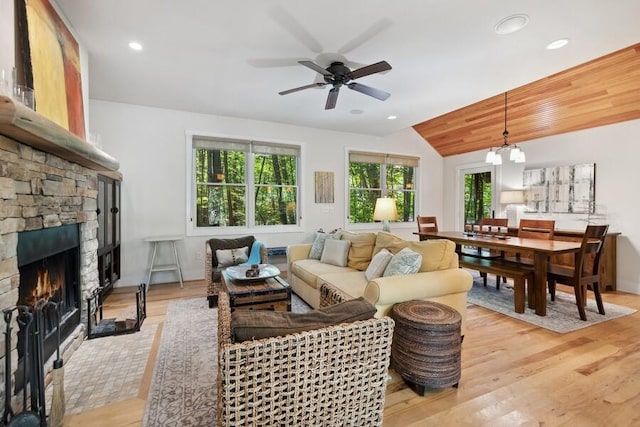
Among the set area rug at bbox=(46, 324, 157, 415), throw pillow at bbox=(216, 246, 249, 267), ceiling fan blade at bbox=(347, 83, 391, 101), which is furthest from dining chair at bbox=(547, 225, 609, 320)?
area rug at bbox=(46, 324, 157, 415)

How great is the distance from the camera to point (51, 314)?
2.30m

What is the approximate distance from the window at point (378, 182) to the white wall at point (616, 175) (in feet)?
8.32

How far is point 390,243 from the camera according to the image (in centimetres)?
315

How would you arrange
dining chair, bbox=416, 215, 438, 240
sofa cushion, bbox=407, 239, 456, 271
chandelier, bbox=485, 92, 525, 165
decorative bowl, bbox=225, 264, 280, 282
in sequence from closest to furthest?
sofa cushion, bbox=407, 239, 456, 271 → decorative bowl, bbox=225, 264, 280, 282 → chandelier, bbox=485, 92, 525, 165 → dining chair, bbox=416, 215, 438, 240

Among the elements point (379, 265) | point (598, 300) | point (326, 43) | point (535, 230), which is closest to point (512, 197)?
point (535, 230)

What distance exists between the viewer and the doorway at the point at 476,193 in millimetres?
6074

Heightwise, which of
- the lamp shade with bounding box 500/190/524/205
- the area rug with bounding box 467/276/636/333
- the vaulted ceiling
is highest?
the vaulted ceiling

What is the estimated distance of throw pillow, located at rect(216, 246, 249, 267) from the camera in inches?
152

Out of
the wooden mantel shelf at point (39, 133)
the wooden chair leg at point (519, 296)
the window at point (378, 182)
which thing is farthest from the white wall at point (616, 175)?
the wooden mantel shelf at point (39, 133)

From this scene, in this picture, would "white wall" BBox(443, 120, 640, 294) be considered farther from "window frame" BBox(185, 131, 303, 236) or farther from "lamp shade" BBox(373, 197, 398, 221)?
"window frame" BBox(185, 131, 303, 236)

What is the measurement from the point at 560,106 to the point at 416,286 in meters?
4.06

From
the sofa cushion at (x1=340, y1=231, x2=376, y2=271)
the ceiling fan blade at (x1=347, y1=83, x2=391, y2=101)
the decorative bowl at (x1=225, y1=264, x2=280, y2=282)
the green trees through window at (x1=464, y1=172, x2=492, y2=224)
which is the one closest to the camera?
the decorative bowl at (x1=225, y1=264, x2=280, y2=282)

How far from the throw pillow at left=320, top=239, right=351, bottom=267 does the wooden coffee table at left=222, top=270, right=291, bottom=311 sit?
37.3 inches

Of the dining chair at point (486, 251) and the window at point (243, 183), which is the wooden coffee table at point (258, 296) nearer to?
the window at point (243, 183)
